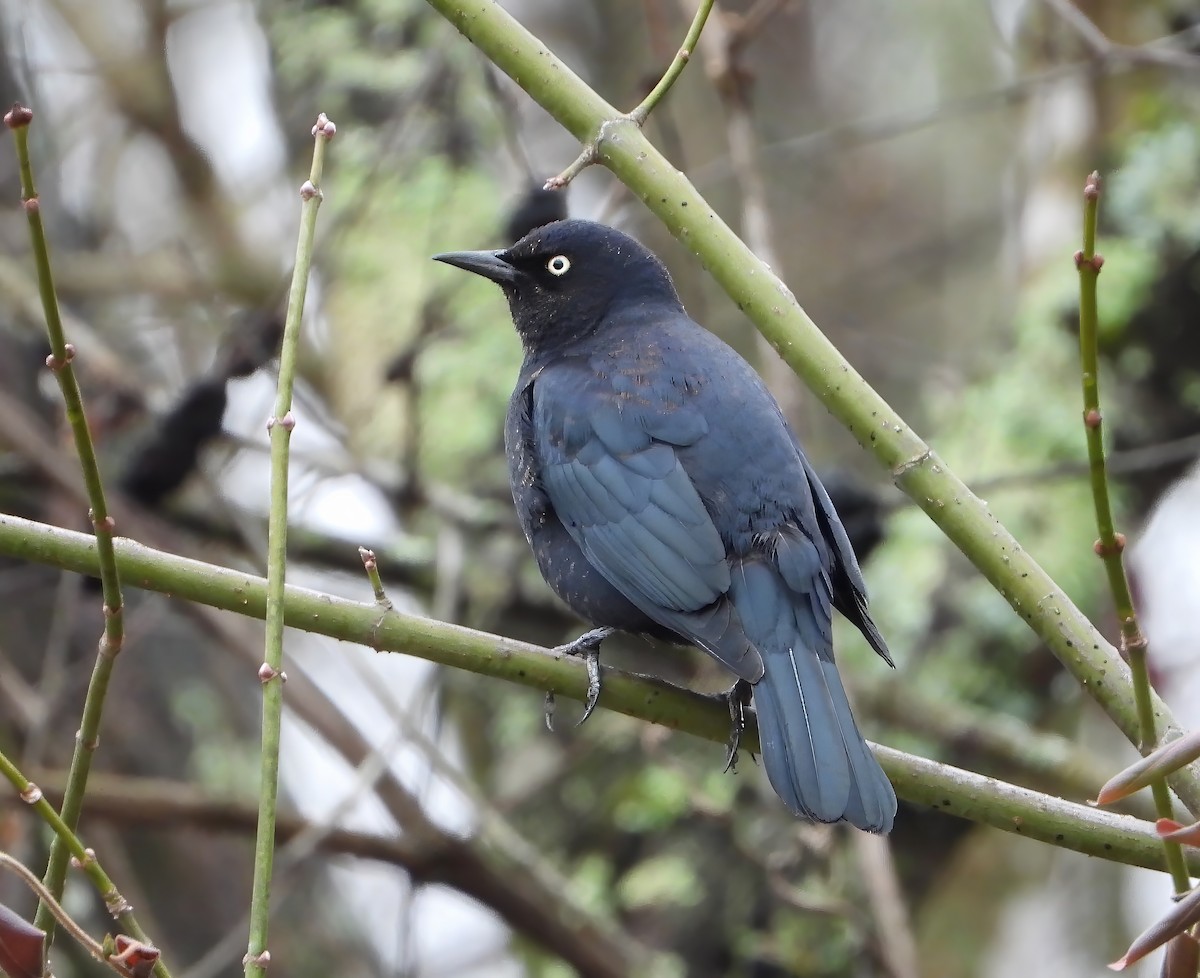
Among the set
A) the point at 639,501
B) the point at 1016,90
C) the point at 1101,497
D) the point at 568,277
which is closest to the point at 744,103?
the point at 1016,90

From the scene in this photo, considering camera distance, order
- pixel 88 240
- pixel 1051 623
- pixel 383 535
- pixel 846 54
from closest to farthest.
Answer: pixel 1051 623 < pixel 383 535 < pixel 88 240 < pixel 846 54

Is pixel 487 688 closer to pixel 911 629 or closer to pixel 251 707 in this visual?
pixel 251 707

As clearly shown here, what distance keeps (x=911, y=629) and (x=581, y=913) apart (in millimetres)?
1822

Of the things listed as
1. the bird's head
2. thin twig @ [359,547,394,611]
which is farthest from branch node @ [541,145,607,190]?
the bird's head

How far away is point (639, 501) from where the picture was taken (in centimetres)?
333

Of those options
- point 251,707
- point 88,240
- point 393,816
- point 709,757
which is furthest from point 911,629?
point 88,240

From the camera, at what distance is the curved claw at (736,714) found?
296 cm

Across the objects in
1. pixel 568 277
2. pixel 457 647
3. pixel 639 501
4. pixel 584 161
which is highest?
pixel 568 277

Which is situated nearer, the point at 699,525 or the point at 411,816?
the point at 699,525

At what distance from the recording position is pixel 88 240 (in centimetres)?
730

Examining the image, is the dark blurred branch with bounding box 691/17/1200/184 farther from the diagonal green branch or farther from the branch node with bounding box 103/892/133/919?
the branch node with bounding box 103/892/133/919

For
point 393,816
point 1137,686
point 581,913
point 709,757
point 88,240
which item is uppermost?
point 88,240

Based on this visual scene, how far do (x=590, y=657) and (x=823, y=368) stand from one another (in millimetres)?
818

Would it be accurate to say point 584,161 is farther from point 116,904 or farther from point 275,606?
point 116,904
